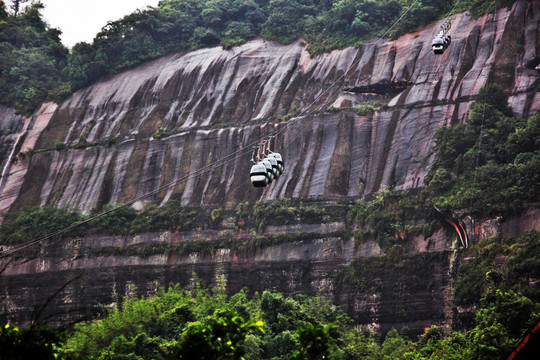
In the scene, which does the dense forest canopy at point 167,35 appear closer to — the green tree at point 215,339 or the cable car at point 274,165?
the cable car at point 274,165

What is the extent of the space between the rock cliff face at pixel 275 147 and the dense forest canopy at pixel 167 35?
143 cm

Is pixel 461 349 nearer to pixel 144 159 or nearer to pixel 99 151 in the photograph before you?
pixel 144 159

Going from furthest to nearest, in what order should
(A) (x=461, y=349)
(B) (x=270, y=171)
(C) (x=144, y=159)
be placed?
(C) (x=144, y=159) < (A) (x=461, y=349) < (B) (x=270, y=171)

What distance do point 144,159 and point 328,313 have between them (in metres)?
18.6

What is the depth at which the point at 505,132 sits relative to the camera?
3888cm

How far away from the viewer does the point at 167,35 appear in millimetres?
59969

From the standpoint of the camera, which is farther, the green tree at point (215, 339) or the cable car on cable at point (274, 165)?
the cable car on cable at point (274, 165)

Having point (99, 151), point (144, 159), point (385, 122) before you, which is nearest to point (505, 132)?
point (385, 122)

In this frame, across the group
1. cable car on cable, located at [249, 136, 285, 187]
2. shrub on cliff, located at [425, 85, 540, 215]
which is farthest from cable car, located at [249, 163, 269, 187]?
shrub on cliff, located at [425, 85, 540, 215]

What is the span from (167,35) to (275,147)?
58.2 feet

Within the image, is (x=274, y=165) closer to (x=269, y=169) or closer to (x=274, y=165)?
(x=274, y=165)

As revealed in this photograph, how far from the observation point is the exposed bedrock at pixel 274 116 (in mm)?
42938

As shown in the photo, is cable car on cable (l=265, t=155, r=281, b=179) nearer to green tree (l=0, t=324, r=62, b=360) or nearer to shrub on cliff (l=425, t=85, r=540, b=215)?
green tree (l=0, t=324, r=62, b=360)

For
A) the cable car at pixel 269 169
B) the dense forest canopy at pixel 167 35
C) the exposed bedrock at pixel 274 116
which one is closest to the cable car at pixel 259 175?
the cable car at pixel 269 169
